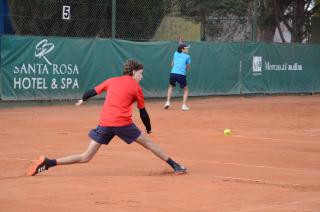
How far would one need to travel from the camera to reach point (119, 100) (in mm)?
9555

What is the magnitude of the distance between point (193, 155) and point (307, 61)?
1791 cm

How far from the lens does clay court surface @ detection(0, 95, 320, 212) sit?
26.2ft

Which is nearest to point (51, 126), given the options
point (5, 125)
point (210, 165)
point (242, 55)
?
point (5, 125)

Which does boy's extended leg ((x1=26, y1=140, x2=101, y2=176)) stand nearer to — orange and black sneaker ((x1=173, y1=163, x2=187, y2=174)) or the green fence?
orange and black sneaker ((x1=173, y1=163, x2=187, y2=174))

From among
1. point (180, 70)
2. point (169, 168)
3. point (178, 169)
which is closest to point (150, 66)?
point (180, 70)

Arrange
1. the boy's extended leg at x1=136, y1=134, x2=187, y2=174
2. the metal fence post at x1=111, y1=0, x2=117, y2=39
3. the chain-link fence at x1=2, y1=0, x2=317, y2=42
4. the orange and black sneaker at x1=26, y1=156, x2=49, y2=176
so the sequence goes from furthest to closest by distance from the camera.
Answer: the metal fence post at x1=111, y1=0, x2=117, y2=39, the chain-link fence at x1=2, y1=0, x2=317, y2=42, the boy's extended leg at x1=136, y1=134, x2=187, y2=174, the orange and black sneaker at x1=26, y1=156, x2=49, y2=176

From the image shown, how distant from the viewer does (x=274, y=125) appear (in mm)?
17469

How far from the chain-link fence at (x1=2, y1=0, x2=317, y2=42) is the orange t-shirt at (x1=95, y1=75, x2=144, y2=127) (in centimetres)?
1220

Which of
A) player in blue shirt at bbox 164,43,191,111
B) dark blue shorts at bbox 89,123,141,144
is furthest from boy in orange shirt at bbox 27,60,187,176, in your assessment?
player in blue shirt at bbox 164,43,191,111

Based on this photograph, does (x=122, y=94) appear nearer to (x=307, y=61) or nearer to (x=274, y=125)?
(x=274, y=125)

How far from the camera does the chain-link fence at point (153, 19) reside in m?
21.9

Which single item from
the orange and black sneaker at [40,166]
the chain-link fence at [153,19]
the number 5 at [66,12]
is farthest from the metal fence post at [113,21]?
the orange and black sneaker at [40,166]

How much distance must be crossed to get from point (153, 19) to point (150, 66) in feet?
5.84

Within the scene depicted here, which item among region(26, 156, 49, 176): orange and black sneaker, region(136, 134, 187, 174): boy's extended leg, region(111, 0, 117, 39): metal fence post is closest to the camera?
region(26, 156, 49, 176): orange and black sneaker
